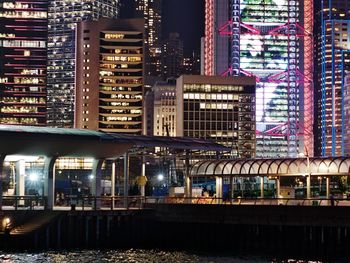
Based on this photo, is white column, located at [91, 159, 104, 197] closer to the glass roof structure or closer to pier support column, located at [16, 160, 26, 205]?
the glass roof structure

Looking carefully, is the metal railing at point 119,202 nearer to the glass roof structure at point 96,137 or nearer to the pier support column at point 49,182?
the pier support column at point 49,182

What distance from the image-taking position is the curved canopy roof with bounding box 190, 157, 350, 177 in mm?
87500

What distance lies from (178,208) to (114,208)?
732cm

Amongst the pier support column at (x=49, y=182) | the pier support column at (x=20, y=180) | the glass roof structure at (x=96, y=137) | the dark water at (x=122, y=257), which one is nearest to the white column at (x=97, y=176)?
the glass roof structure at (x=96, y=137)

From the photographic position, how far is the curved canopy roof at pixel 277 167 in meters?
87.5

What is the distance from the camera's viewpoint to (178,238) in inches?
3324

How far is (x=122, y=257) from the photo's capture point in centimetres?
7138

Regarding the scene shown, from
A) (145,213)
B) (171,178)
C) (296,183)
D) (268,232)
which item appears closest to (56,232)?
(145,213)

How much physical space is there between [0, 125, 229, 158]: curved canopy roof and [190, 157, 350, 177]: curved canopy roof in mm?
7346

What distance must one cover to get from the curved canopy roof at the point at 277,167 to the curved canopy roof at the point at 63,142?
7346 millimetres

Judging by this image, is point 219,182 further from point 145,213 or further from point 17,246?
point 17,246

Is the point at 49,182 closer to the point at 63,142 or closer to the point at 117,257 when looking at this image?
the point at 63,142

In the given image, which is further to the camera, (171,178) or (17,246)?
(171,178)

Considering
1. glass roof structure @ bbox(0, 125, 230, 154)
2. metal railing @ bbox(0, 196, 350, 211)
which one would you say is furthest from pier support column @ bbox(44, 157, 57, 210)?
glass roof structure @ bbox(0, 125, 230, 154)
